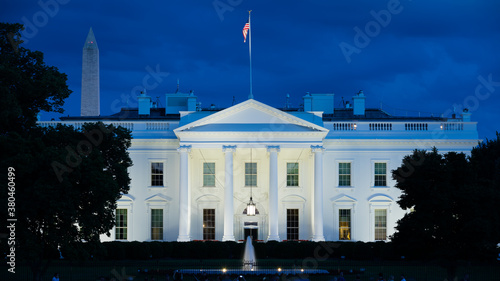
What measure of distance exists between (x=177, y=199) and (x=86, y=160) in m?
25.5

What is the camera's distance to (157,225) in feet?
186

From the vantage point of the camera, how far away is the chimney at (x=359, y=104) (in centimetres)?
6419

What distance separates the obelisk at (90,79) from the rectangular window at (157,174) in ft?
77.0

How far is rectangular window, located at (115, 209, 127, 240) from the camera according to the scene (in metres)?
56.2

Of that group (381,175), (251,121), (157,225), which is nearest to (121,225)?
(157,225)

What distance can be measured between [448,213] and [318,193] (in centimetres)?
2104

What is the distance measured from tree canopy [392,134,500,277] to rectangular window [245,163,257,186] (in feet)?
76.4

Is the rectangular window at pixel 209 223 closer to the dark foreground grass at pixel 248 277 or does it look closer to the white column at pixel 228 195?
the white column at pixel 228 195

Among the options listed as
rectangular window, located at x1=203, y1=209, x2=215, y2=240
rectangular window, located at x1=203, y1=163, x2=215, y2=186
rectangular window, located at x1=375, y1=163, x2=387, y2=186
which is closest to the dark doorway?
rectangular window, located at x1=203, y1=209, x2=215, y2=240

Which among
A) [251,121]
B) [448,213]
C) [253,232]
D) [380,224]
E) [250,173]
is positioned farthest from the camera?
[253,232]

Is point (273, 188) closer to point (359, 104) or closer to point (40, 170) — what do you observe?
point (359, 104)

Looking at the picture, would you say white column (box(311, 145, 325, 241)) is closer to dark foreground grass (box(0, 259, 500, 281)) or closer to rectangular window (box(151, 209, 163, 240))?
dark foreground grass (box(0, 259, 500, 281))

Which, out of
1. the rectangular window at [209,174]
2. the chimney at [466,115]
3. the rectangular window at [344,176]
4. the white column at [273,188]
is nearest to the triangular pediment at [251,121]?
the white column at [273,188]

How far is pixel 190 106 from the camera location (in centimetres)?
6256
